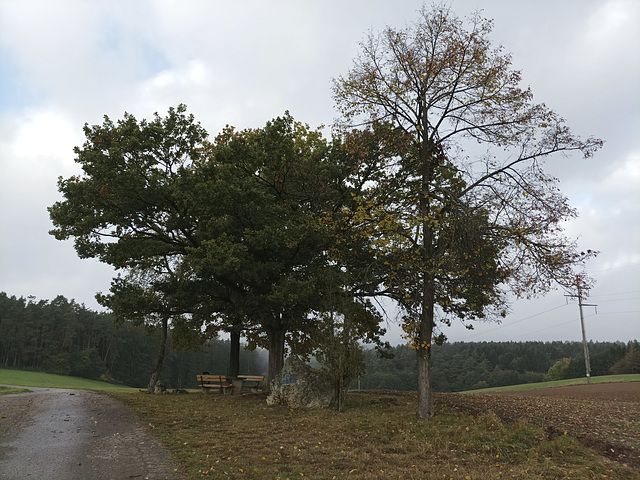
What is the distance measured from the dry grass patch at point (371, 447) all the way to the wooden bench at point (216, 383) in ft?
23.3

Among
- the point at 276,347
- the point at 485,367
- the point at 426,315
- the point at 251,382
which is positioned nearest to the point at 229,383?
the point at 251,382

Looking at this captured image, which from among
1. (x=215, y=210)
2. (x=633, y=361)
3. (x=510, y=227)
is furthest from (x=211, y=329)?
(x=633, y=361)

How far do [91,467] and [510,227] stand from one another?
10487 mm

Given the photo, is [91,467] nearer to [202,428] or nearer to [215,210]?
[202,428]

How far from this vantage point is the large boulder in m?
13.7

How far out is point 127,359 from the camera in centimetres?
7438

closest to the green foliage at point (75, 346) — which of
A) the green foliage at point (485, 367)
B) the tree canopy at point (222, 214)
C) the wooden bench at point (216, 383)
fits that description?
the green foliage at point (485, 367)

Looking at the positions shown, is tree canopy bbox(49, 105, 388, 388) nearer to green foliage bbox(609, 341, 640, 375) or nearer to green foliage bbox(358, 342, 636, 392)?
green foliage bbox(358, 342, 636, 392)

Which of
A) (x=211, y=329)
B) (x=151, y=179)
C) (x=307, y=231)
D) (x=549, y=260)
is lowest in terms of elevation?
(x=211, y=329)

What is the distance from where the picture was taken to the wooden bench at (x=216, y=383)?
1880 cm

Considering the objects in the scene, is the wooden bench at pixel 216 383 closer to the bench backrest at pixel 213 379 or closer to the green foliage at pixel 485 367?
the bench backrest at pixel 213 379

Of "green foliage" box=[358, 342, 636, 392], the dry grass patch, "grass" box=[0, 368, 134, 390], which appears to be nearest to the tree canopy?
the dry grass patch

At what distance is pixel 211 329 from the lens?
955 inches

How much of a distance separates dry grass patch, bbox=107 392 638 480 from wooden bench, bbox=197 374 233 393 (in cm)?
710
